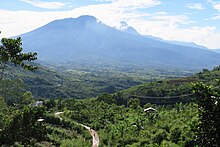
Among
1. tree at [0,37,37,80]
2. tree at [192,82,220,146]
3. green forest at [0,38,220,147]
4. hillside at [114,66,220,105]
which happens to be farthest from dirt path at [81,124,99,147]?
hillside at [114,66,220,105]

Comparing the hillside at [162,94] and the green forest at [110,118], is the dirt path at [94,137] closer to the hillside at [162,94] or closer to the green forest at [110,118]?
the green forest at [110,118]

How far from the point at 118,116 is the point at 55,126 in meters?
10.5

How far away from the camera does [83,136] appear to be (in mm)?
42438

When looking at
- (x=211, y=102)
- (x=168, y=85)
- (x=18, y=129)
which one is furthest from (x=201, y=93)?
(x=168, y=85)

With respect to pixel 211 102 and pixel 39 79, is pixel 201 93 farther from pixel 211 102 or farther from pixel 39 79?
pixel 39 79

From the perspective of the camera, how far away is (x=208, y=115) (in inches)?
388

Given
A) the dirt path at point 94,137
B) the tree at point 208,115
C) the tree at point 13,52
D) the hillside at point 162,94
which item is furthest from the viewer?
the hillside at point 162,94

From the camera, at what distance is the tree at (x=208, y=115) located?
9609 millimetres

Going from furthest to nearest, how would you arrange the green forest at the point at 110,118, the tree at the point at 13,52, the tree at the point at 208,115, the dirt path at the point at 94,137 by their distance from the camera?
the dirt path at the point at 94,137, the tree at the point at 13,52, the green forest at the point at 110,118, the tree at the point at 208,115

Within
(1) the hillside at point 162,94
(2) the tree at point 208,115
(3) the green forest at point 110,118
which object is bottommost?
(1) the hillside at point 162,94

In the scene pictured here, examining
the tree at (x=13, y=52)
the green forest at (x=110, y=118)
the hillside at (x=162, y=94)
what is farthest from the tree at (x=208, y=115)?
the hillside at (x=162, y=94)

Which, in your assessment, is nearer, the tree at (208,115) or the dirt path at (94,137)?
the tree at (208,115)

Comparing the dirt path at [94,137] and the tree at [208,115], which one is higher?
the tree at [208,115]

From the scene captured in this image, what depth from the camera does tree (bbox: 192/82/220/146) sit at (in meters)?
9.61
